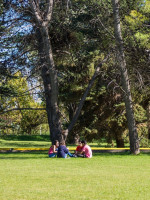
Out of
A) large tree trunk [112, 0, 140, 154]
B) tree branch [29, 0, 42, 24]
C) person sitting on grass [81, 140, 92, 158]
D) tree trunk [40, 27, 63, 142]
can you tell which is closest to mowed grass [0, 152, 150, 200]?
person sitting on grass [81, 140, 92, 158]

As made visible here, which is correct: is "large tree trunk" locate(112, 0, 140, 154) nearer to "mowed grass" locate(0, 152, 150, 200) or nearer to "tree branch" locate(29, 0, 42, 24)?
"tree branch" locate(29, 0, 42, 24)

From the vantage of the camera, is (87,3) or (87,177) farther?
(87,3)

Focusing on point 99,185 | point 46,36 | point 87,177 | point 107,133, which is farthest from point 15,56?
point 99,185

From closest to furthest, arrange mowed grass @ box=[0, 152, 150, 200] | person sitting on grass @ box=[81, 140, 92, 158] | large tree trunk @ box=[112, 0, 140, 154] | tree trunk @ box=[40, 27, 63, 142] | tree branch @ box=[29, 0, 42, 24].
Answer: mowed grass @ box=[0, 152, 150, 200] < person sitting on grass @ box=[81, 140, 92, 158] < large tree trunk @ box=[112, 0, 140, 154] < tree branch @ box=[29, 0, 42, 24] < tree trunk @ box=[40, 27, 63, 142]

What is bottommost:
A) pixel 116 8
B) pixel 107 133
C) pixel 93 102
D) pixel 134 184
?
pixel 134 184

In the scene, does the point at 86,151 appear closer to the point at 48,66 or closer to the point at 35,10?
the point at 48,66

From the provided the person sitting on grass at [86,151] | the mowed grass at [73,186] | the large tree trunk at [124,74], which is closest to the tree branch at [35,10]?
the large tree trunk at [124,74]

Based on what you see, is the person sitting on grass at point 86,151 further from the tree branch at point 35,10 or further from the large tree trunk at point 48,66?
the tree branch at point 35,10

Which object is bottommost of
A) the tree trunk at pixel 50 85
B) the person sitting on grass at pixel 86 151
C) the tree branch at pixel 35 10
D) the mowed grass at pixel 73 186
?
the mowed grass at pixel 73 186

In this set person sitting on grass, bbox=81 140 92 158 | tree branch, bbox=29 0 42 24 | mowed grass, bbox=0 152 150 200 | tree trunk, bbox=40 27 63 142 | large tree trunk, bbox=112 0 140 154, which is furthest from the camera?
tree trunk, bbox=40 27 63 142

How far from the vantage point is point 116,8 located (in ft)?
74.5

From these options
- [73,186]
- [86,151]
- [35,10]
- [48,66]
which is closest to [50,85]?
[48,66]

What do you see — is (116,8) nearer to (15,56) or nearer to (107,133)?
(15,56)

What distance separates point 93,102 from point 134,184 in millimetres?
20976
